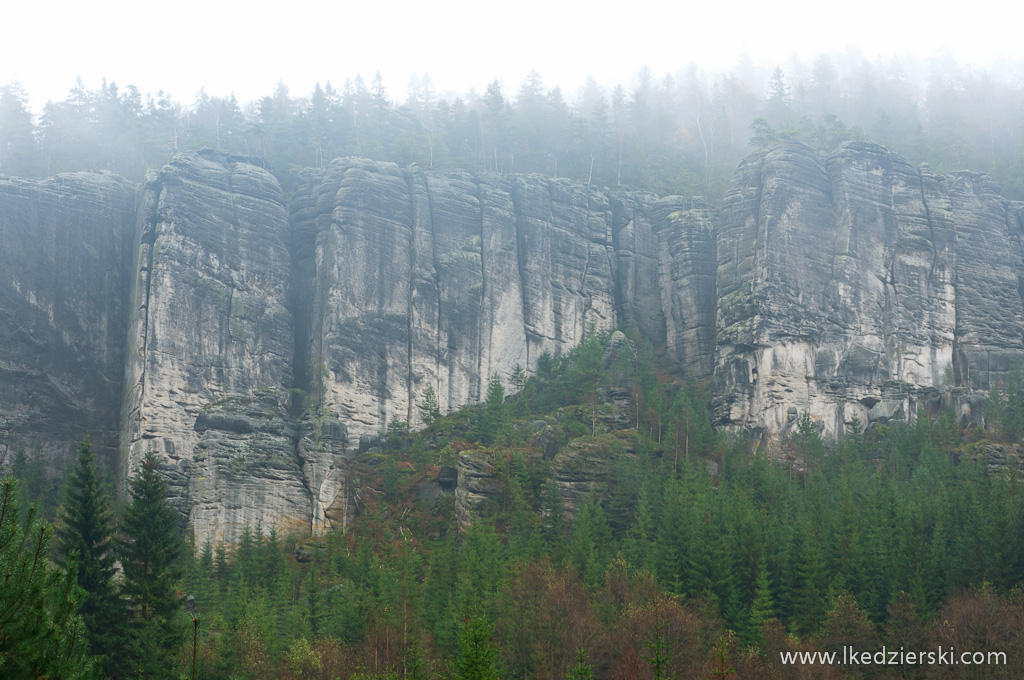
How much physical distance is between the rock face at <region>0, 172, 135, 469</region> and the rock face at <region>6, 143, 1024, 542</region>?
159 millimetres

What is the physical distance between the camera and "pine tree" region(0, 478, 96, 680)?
14711 millimetres

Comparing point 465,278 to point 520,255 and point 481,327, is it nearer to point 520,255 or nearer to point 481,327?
point 481,327

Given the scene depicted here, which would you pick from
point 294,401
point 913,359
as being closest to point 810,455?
point 913,359

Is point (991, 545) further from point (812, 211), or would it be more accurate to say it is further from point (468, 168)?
point (468, 168)

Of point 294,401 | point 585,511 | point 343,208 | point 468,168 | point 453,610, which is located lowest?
point 453,610

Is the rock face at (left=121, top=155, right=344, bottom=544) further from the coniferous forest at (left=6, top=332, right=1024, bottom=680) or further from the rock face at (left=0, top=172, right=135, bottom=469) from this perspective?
the coniferous forest at (left=6, top=332, right=1024, bottom=680)

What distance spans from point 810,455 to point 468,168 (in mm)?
41674

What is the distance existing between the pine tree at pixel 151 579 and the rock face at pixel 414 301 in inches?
1020

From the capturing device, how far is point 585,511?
5409 cm

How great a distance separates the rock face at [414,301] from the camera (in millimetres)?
65750

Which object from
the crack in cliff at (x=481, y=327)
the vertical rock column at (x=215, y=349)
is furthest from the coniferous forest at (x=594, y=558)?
the crack in cliff at (x=481, y=327)

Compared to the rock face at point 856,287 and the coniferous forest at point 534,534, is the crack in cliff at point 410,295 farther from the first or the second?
the rock face at point 856,287

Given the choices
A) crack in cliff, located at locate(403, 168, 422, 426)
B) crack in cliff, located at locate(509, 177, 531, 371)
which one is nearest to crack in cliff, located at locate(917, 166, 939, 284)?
crack in cliff, located at locate(509, 177, 531, 371)

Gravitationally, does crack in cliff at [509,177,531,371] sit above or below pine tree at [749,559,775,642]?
above
